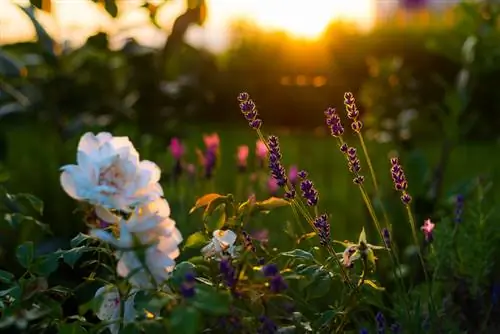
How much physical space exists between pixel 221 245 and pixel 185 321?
1.17 feet

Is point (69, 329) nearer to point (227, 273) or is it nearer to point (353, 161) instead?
point (227, 273)

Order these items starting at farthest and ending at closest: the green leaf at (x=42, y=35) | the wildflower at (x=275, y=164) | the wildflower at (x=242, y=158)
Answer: the wildflower at (x=242, y=158) → the green leaf at (x=42, y=35) → the wildflower at (x=275, y=164)

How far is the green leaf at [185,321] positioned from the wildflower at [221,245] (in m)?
0.31

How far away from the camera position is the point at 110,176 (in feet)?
4.86

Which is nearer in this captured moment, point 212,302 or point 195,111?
point 212,302

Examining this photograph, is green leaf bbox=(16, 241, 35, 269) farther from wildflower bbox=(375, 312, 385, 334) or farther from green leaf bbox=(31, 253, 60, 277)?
wildflower bbox=(375, 312, 385, 334)

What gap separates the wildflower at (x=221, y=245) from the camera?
158 centimetres

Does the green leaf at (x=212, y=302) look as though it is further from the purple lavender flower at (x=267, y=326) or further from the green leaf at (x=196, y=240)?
the green leaf at (x=196, y=240)

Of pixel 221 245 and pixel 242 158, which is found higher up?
pixel 242 158

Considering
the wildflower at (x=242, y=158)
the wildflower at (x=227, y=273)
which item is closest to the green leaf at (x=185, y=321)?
the wildflower at (x=227, y=273)

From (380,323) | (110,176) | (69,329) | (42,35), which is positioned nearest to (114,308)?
(69,329)

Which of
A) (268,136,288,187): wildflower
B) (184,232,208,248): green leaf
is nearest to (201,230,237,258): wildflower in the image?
(184,232,208,248): green leaf

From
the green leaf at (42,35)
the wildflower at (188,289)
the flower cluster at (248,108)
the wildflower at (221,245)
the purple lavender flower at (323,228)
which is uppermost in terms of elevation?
the green leaf at (42,35)

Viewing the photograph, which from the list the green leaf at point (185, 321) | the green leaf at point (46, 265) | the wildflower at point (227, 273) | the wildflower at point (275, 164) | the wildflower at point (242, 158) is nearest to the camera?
the green leaf at point (185, 321)
